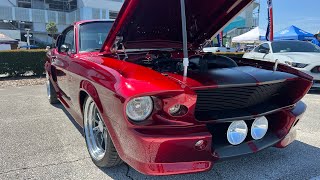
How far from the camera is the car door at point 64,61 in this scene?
3.65 meters

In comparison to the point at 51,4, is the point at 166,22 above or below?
below

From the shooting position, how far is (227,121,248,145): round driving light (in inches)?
87.4

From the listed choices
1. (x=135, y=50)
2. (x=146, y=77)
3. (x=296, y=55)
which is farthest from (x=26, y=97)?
(x=296, y=55)

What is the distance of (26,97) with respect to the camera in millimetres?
6488

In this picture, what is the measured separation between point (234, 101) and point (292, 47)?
6.41 m

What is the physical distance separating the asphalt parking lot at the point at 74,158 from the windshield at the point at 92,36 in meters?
1.16

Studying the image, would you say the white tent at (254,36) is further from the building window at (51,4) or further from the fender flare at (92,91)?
the building window at (51,4)

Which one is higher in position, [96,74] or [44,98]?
[96,74]

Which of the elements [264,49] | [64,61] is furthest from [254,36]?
[64,61]

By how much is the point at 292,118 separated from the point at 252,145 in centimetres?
59

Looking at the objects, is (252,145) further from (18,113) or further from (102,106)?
(18,113)

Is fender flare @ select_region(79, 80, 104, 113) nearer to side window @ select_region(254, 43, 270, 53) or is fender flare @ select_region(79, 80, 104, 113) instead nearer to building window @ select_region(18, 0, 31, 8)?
side window @ select_region(254, 43, 270, 53)

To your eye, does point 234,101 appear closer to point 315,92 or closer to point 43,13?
point 315,92

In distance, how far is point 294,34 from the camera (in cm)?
A: 1856
